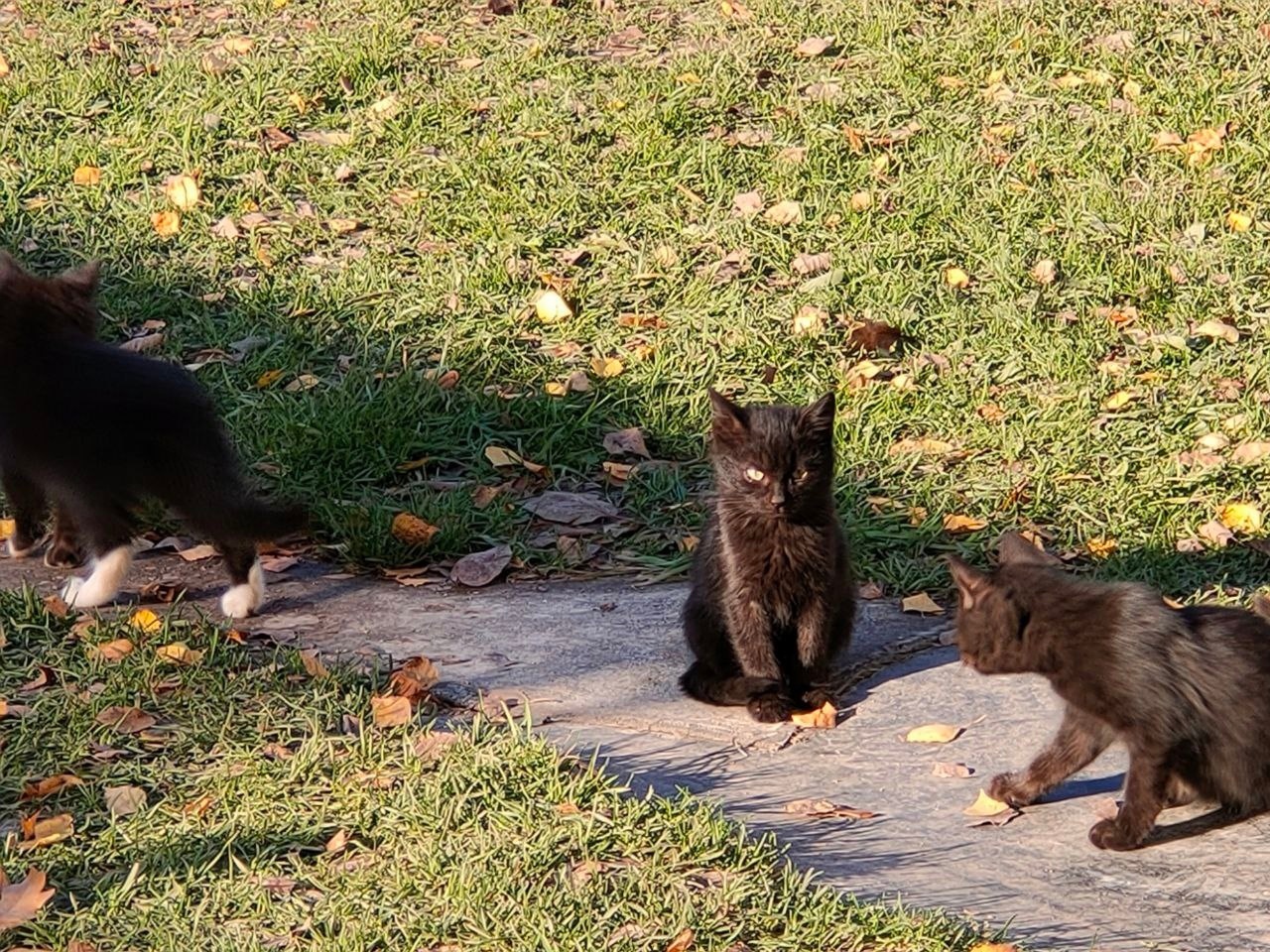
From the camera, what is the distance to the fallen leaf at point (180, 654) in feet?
17.3

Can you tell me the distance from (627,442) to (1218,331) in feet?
8.66

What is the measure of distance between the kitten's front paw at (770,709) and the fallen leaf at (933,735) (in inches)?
14.6

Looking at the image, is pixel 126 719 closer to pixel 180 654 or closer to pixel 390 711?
pixel 180 654

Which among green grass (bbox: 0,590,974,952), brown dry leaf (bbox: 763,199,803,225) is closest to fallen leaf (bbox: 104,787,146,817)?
green grass (bbox: 0,590,974,952)

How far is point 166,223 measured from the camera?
8.52 m

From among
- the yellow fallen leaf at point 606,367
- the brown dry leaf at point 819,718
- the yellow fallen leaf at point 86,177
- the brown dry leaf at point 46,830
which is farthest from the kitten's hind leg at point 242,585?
the yellow fallen leaf at point 86,177

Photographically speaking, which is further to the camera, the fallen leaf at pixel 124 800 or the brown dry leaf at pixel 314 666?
the brown dry leaf at pixel 314 666

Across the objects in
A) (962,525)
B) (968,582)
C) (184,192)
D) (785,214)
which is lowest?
(962,525)

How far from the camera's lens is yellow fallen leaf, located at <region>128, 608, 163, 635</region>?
18.0ft

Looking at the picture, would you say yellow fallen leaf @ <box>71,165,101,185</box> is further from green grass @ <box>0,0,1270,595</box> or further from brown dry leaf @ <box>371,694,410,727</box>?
brown dry leaf @ <box>371,694,410,727</box>

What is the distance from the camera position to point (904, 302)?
7.91 m

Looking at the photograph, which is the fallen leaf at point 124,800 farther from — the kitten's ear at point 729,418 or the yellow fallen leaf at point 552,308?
the yellow fallen leaf at point 552,308

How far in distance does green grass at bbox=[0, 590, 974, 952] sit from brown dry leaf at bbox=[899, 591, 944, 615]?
1.86m

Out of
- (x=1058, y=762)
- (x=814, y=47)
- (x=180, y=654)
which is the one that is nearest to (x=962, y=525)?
(x=1058, y=762)
